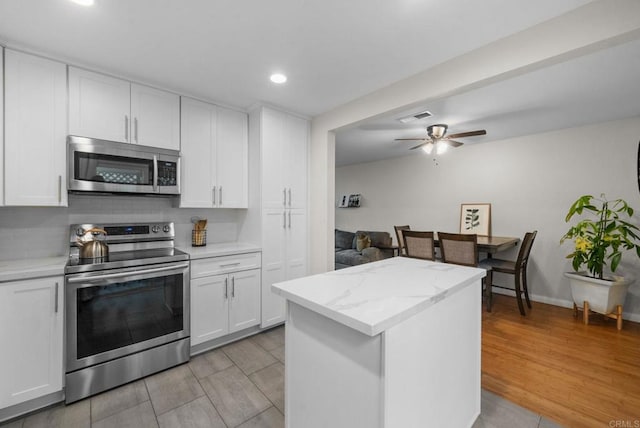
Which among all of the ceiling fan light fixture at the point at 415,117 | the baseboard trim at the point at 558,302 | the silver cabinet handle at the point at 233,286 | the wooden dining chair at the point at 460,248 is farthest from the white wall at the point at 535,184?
the silver cabinet handle at the point at 233,286

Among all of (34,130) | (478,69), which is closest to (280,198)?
(34,130)

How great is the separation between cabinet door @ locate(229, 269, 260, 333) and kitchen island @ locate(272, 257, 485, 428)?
1.46 meters

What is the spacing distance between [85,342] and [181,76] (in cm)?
214

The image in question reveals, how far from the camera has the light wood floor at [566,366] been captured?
1827 millimetres

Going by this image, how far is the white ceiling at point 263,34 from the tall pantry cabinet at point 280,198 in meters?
0.62

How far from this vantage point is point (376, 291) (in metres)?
1.27

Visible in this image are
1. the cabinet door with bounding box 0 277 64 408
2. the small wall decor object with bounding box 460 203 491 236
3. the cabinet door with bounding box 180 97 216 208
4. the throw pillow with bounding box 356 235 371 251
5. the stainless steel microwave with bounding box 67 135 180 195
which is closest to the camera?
the cabinet door with bounding box 0 277 64 408

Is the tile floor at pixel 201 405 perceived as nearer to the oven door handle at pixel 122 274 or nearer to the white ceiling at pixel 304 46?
the oven door handle at pixel 122 274

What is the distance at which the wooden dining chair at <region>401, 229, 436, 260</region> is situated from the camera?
3.59 metres

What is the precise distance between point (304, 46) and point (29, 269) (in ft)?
7.58

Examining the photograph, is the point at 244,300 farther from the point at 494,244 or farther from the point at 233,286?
the point at 494,244

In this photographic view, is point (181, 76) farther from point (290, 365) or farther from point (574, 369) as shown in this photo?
point (574, 369)

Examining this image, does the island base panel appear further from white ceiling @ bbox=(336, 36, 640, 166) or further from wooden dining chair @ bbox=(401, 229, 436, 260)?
wooden dining chair @ bbox=(401, 229, 436, 260)

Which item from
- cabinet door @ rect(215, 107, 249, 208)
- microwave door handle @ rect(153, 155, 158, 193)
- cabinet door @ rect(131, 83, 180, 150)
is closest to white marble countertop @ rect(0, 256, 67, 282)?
microwave door handle @ rect(153, 155, 158, 193)
